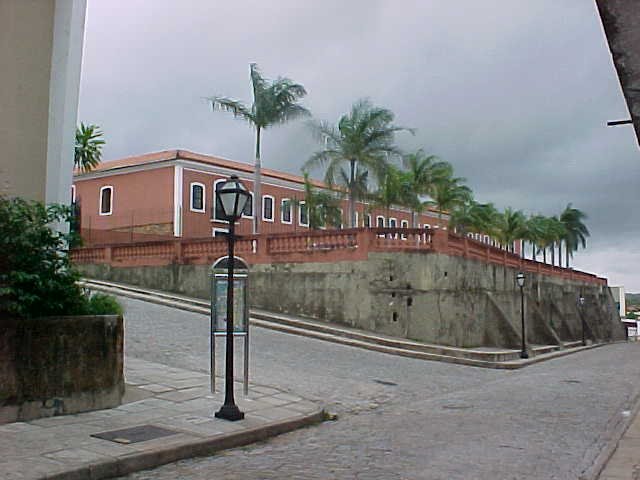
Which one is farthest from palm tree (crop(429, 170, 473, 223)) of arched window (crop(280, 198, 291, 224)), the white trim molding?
the white trim molding

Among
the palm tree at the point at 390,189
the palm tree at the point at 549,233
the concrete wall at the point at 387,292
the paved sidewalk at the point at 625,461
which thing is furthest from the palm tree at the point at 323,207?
the paved sidewalk at the point at 625,461

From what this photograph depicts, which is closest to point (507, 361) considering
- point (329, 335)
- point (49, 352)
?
point (329, 335)

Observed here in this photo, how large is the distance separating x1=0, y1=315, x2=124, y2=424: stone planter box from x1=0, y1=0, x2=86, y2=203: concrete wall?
2894 millimetres

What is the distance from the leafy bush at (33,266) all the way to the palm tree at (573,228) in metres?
63.4

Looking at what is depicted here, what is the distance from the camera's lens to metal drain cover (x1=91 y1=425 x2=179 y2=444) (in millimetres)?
7707

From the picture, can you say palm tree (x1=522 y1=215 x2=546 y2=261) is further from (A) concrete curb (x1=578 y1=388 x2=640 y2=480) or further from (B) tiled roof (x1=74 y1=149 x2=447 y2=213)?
(A) concrete curb (x1=578 y1=388 x2=640 y2=480)

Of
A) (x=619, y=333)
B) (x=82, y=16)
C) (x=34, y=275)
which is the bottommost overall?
(x=619, y=333)

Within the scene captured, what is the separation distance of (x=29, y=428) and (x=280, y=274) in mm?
15852

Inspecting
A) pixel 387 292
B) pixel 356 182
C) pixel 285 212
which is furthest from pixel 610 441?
pixel 285 212

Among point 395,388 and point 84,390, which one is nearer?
point 84,390

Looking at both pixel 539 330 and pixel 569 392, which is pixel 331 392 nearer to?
pixel 569 392

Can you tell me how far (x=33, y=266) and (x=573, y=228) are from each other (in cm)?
6504

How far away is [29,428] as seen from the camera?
26.2 ft

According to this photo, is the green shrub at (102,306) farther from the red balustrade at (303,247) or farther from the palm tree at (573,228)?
the palm tree at (573,228)
